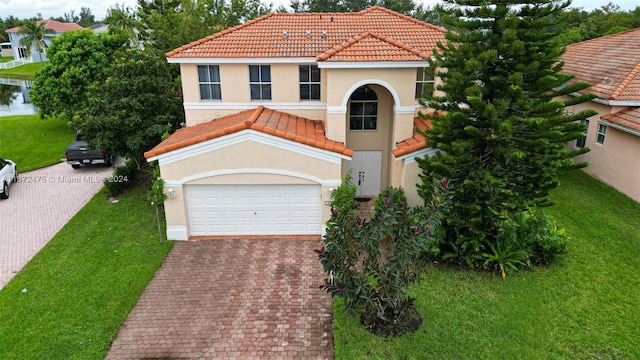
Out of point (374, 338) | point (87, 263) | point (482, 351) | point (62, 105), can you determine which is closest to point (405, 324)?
point (374, 338)

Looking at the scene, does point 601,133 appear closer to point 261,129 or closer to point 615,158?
point 615,158

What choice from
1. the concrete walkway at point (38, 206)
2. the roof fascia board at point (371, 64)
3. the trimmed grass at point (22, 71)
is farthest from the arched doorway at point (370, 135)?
the trimmed grass at point (22, 71)

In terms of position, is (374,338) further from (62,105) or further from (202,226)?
(62,105)

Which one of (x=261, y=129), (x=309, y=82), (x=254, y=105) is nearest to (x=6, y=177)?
(x=254, y=105)

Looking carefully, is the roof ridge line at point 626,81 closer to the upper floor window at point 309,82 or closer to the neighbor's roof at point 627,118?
the neighbor's roof at point 627,118

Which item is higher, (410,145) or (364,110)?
(364,110)

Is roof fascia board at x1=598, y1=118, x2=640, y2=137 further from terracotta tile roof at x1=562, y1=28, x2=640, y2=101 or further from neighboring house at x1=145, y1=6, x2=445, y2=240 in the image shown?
neighboring house at x1=145, y1=6, x2=445, y2=240
